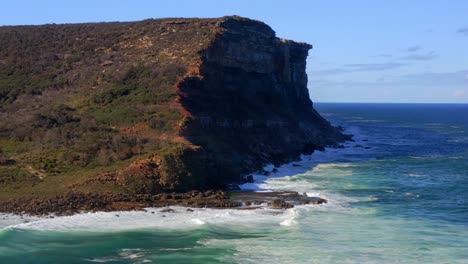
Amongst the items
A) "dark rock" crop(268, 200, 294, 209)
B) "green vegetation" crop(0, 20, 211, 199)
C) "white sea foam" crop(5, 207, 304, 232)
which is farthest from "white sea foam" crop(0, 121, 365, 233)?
"green vegetation" crop(0, 20, 211, 199)

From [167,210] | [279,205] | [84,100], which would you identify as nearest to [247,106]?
[84,100]

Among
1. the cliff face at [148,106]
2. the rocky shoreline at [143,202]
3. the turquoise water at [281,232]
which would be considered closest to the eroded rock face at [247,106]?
the cliff face at [148,106]

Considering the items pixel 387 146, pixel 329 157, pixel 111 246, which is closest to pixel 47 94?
pixel 329 157

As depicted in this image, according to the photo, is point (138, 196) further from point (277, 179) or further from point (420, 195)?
point (420, 195)

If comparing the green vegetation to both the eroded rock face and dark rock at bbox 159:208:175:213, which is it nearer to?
the eroded rock face

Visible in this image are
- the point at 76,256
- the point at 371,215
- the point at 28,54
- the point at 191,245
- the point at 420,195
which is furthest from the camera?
the point at 28,54

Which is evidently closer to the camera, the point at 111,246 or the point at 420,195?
the point at 111,246

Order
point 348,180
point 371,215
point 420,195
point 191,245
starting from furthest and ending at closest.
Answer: point 348,180, point 420,195, point 371,215, point 191,245

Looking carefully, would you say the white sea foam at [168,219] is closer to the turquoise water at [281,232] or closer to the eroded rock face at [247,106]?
the turquoise water at [281,232]
